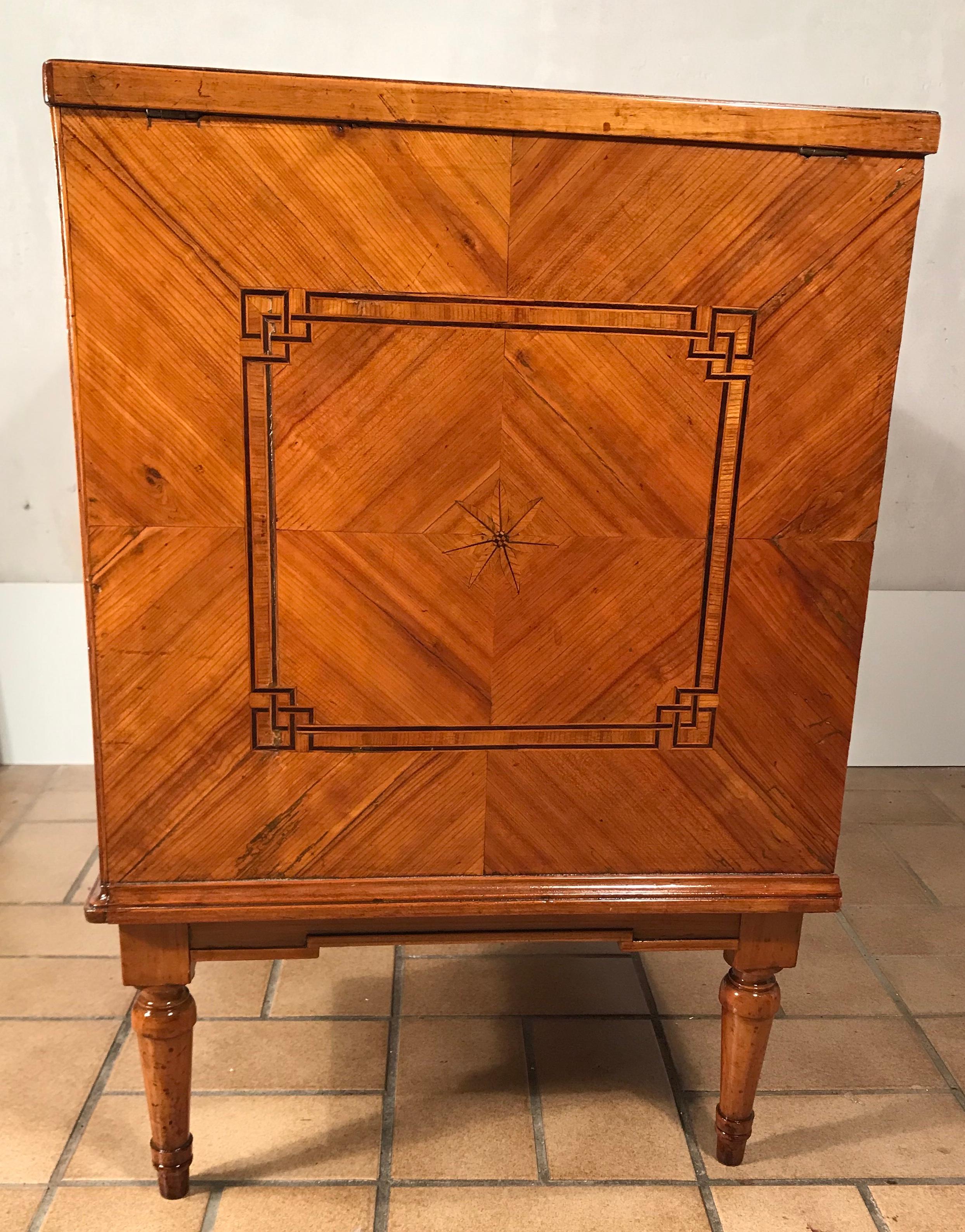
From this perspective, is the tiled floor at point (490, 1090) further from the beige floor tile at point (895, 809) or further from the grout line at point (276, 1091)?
the beige floor tile at point (895, 809)

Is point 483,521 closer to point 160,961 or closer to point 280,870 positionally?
point 280,870

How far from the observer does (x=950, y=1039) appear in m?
1.84

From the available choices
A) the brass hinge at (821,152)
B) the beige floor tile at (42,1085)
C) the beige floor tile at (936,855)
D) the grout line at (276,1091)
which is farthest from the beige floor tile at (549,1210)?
the brass hinge at (821,152)

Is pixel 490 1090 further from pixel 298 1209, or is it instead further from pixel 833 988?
pixel 833 988

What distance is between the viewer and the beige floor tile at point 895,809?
9.05 feet

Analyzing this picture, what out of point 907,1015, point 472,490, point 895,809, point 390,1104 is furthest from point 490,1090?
point 895,809

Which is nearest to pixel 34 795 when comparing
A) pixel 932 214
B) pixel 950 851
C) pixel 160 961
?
pixel 160 961

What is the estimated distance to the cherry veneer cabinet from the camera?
1.10 metres

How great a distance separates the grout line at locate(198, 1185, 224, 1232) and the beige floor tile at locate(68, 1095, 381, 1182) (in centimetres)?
2

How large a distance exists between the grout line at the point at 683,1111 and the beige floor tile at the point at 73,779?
165 centimetres

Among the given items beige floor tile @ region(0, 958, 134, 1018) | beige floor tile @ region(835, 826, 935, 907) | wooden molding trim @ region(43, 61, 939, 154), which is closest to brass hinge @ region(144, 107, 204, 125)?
wooden molding trim @ region(43, 61, 939, 154)

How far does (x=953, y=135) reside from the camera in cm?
267

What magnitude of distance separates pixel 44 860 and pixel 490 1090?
133cm

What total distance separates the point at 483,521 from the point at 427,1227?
101 centimetres
